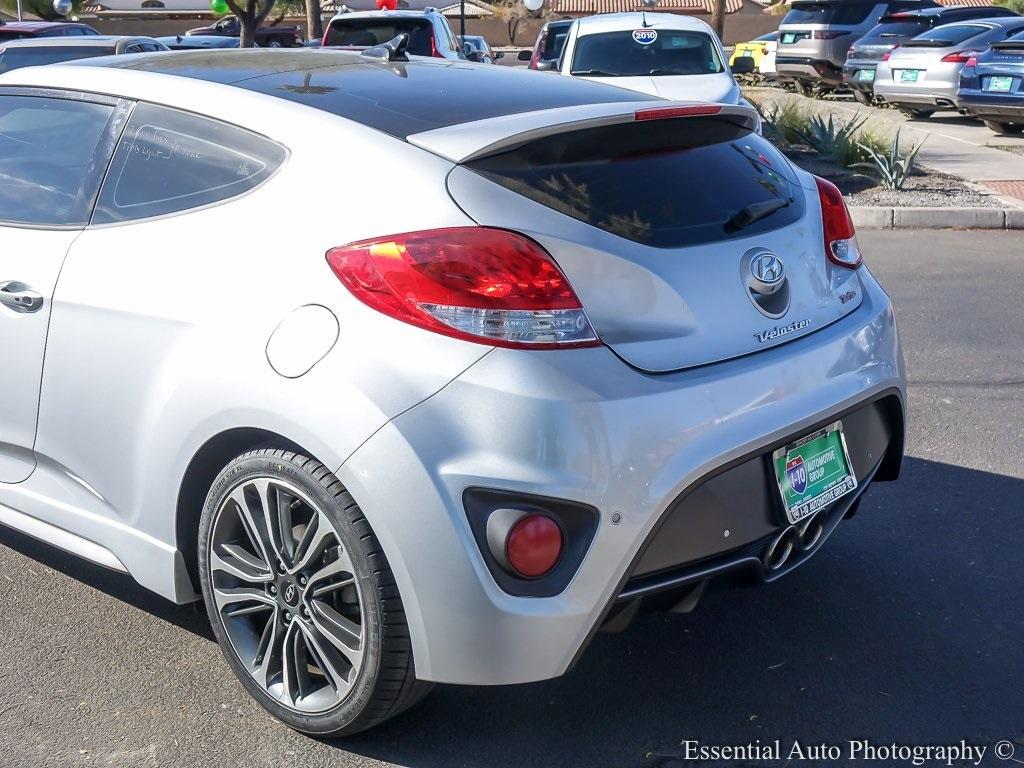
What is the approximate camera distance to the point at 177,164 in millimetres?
3217

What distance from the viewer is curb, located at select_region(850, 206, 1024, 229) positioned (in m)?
10.2

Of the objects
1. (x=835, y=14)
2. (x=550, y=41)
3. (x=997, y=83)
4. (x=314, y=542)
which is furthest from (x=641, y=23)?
(x=835, y=14)

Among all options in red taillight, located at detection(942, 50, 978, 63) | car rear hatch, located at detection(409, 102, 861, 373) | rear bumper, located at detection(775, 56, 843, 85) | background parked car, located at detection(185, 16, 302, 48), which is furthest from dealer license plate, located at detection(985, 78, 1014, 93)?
background parked car, located at detection(185, 16, 302, 48)

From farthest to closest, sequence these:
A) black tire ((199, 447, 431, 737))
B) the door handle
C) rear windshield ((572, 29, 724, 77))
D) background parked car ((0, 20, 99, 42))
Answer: rear windshield ((572, 29, 724, 77)) < background parked car ((0, 20, 99, 42)) < the door handle < black tire ((199, 447, 431, 737))

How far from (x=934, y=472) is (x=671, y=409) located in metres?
2.44

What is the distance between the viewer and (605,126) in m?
3.06

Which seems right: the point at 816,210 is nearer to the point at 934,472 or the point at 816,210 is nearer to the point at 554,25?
the point at 934,472

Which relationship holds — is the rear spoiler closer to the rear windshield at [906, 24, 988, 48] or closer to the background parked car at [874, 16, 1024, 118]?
the background parked car at [874, 16, 1024, 118]

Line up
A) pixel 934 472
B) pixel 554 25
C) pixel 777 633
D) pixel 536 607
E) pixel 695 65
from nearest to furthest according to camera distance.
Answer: pixel 536 607 < pixel 777 633 < pixel 934 472 < pixel 695 65 < pixel 554 25

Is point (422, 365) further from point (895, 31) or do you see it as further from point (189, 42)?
point (895, 31)

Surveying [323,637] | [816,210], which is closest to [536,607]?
[323,637]

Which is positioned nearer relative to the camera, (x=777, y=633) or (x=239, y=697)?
(x=239, y=697)

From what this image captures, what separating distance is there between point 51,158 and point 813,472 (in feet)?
7.83

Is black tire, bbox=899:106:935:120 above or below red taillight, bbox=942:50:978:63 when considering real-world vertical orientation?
below
